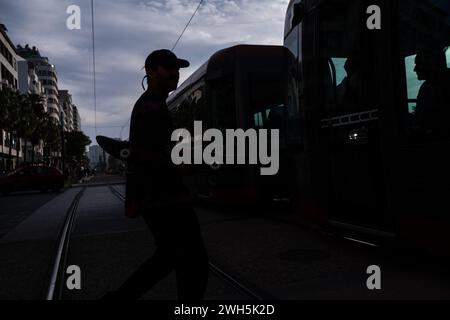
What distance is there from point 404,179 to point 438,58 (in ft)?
3.55

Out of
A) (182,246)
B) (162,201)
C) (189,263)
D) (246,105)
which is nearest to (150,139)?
(162,201)

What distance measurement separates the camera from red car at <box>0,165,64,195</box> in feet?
89.8

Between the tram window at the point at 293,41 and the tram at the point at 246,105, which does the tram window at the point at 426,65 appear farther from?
the tram at the point at 246,105

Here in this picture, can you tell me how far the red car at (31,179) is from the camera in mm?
27359

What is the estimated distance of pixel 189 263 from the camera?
285 centimetres

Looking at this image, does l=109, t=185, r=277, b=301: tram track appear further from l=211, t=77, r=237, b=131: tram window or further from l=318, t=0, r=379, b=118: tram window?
l=211, t=77, r=237, b=131: tram window

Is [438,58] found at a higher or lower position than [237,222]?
higher

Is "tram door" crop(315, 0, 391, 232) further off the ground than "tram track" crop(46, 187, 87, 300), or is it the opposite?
"tram door" crop(315, 0, 391, 232)

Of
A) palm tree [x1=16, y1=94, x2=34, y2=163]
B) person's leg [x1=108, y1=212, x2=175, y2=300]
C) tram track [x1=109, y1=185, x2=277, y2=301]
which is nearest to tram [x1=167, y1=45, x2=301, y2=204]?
tram track [x1=109, y1=185, x2=277, y2=301]

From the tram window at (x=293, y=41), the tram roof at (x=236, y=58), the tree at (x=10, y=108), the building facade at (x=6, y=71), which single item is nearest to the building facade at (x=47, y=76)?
the building facade at (x=6, y=71)

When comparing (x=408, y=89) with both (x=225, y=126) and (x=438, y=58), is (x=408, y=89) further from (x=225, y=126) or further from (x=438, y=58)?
(x=225, y=126)

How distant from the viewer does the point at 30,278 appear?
5.27 m

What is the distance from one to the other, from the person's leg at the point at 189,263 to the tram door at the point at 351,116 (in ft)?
8.41
